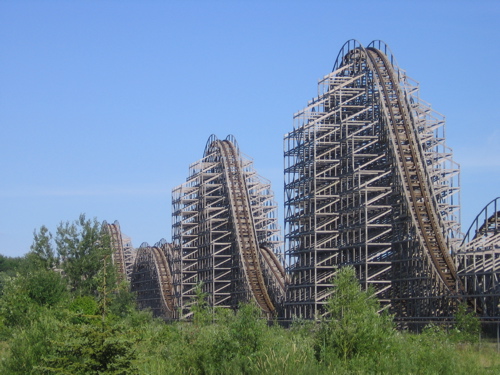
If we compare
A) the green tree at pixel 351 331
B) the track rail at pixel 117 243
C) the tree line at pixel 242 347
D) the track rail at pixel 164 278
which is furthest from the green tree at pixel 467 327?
the track rail at pixel 117 243

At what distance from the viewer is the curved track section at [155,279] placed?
97062 mm

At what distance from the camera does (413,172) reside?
57531 millimetres

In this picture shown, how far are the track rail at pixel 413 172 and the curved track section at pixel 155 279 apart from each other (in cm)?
3905

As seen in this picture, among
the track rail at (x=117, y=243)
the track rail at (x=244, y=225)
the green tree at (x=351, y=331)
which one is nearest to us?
the green tree at (x=351, y=331)

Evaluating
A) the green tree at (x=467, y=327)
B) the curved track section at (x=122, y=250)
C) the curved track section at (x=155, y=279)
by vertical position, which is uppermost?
the curved track section at (x=122, y=250)

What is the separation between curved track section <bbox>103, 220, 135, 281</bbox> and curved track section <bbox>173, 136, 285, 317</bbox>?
25496mm

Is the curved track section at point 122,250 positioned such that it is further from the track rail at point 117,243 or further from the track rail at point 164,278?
the track rail at point 164,278

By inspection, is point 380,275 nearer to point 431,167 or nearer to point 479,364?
point 431,167

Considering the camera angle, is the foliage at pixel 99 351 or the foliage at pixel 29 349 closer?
the foliage at pixel 99 351

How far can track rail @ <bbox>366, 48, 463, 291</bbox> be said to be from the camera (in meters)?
52.7

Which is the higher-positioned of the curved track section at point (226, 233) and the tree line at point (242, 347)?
the curved track section at point (226, 233)

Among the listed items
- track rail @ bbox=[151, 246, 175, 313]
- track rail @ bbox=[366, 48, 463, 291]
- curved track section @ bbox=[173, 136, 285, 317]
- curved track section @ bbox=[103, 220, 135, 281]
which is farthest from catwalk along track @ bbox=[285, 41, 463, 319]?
curved track section @ bbox=[103, 220, 135, 281]

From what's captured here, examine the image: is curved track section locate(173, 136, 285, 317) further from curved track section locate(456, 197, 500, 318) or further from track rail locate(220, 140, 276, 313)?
curved track section locate(456, 197, 500, 318)

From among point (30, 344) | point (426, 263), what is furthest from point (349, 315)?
point (426, 263)
